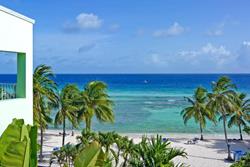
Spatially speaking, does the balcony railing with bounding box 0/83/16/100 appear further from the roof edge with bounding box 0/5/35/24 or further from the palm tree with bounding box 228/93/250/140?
the palm tree with bounding box 228/93/250/140

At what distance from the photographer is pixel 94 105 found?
30234 millimetres

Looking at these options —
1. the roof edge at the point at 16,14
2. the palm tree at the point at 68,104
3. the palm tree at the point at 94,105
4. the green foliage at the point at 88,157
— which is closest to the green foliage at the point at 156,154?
the green foliage at the point at 88,157

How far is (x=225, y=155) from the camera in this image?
1141 inches

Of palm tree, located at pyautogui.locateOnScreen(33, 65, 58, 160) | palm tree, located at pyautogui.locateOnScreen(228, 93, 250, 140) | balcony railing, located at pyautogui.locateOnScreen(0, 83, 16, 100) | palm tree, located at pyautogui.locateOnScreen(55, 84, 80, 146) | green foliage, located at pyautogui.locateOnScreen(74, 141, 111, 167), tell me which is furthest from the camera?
palm tree, located at pyautogui.locateOnScreen(228, 93, 250, 140)

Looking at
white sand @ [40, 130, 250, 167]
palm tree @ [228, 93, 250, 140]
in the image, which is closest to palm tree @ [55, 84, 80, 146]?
white sand @ [40, 130, 250, 167]

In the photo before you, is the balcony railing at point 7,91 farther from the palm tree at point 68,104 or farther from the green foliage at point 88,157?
the palm tree at point 68,104

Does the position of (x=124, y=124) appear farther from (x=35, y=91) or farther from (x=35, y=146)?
(x=35, y=146)

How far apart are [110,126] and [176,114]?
15.6 metres

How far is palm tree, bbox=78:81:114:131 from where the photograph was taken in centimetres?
2994

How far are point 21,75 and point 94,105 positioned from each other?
18945mm

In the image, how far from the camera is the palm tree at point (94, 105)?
29938 mm

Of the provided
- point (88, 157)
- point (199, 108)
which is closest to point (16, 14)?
point (88, 157)

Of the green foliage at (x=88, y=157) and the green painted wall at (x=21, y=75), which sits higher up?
the green painted wall at (x=21, y=75)

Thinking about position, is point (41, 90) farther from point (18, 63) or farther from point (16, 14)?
point (16, 14)
